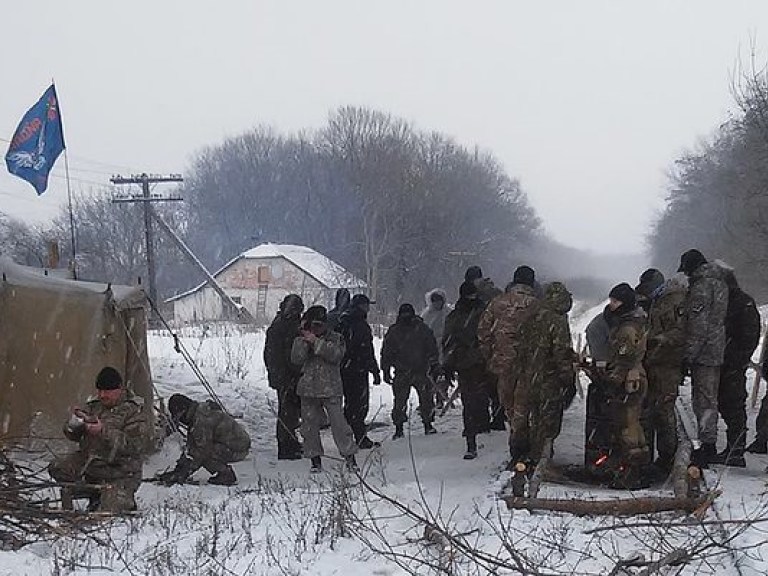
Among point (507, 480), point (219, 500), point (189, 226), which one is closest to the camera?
point (507, 480)

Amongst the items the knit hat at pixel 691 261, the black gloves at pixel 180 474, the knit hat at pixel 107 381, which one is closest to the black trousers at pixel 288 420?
the black gloves at pixel 180 474

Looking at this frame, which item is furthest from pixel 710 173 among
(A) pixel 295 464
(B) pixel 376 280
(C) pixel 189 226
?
(A) pixel 295 464

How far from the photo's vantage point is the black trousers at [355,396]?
34.1 ft

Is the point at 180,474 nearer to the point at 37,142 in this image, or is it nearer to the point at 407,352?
the point at 407,352

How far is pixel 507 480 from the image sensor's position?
7391 millimetres

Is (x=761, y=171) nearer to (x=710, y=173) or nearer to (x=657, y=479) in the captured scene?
(x=657, y=479)

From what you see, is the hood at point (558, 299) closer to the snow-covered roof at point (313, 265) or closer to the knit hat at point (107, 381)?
the knit hat at point (107, 381)

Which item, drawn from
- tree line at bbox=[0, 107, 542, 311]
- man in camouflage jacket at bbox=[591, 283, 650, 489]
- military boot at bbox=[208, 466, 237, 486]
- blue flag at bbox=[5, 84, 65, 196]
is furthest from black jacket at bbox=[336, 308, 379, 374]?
tree line at bbox=[0, 107, 542, 311]

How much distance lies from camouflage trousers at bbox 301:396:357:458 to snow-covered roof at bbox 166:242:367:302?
137 ft

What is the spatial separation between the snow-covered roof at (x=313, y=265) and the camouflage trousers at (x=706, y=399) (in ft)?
143

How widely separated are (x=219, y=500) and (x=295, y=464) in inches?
95.4

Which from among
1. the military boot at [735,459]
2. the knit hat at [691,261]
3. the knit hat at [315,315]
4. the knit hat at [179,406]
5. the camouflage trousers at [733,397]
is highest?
the knit hat at [691,261]

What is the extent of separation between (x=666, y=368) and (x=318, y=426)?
3.67 m

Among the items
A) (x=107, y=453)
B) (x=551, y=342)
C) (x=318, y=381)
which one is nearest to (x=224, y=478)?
(x=318, y=381)
